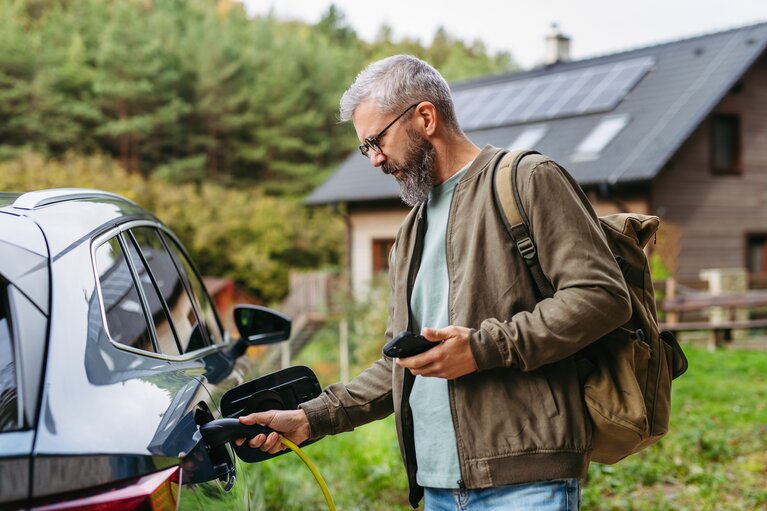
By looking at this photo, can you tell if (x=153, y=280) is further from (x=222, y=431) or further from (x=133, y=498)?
(x=133, y=498)

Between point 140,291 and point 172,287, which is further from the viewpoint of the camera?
point 172,287

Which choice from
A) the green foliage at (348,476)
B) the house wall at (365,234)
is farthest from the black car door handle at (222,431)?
the house wall at (365,234)

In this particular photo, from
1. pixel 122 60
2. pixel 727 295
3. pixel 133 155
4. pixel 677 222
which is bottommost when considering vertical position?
pixel 727 295

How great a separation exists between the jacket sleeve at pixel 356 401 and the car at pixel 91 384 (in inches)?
10.1

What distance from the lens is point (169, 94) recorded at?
1578 inches

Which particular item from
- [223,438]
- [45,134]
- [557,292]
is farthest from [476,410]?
[45,134]

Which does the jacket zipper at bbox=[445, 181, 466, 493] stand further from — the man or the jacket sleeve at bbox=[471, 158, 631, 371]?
the jacket sleeve at bbox=[471, 158, 631, 371]

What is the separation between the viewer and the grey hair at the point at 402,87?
2457mm

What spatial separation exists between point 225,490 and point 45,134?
37.6 m

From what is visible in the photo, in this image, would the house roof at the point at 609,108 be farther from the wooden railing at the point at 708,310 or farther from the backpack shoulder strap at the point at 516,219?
the backpack shoulder strap at the point at 516,219

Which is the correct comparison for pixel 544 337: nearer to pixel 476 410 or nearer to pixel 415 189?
pixel 476 410

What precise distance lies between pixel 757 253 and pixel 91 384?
70.5 feet

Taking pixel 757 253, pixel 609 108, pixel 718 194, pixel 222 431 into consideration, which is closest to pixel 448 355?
pixel 222 431

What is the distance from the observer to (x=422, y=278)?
2.45 meters
